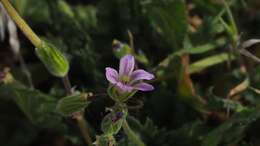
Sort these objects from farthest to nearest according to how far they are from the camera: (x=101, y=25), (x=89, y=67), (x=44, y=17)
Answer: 1. (x=44, y=17)
2. (x=101, y=25)
3. (x=89, y=67)

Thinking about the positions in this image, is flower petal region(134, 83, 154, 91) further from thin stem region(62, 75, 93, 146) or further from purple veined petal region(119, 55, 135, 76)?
thin stem region(62, 75, 93, 146)

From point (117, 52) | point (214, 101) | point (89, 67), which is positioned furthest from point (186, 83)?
point (89, 67)

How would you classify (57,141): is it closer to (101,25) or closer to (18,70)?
(18,70)

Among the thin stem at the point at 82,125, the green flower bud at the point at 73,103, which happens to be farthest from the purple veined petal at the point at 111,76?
the thin stem at the point at 82,125

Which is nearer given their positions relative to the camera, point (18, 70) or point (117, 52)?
point (117, 52)

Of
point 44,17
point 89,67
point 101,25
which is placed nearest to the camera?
point 89,67

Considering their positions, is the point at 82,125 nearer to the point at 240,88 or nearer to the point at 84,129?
the point at 84,129

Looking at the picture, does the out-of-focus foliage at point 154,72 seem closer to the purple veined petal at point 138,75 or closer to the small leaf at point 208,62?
the small leaf at point 208,62

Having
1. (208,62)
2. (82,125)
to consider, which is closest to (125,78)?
(82,125)
